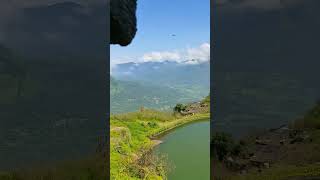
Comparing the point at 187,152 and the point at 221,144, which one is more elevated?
the point at 221,144

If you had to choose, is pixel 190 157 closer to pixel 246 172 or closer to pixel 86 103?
pixel 246 172

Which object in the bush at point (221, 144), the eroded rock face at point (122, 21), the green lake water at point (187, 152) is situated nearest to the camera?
the eroded rock face at point (122, 21)

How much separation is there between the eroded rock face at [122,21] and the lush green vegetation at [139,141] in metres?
3.68

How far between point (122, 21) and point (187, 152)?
5.07 m

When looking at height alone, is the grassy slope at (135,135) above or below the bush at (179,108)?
above

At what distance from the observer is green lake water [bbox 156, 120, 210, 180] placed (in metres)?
11.8

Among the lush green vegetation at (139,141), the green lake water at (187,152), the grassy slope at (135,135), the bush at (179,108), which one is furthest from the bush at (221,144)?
the bush at (179,108)

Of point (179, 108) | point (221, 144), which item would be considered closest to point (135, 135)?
point (221, 144)

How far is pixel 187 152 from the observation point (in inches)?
512

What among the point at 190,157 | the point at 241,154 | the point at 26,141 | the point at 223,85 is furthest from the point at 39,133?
the point at 223,85

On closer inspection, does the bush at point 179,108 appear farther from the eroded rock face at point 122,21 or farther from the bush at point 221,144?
the eroded rock face at point 122,21

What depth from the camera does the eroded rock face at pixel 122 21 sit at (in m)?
9.27

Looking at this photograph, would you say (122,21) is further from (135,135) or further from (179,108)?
(179,108)

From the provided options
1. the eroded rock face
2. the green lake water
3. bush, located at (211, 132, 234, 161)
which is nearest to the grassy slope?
the green lake water
